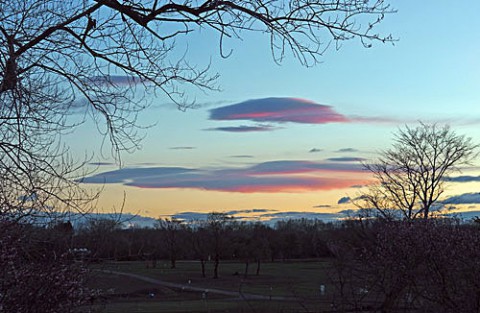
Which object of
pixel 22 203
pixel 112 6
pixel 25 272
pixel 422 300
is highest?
pixel 112 6

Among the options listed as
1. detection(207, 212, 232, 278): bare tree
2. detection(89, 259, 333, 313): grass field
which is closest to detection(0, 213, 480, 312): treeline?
detection(89, 259, 333, 313): grass field

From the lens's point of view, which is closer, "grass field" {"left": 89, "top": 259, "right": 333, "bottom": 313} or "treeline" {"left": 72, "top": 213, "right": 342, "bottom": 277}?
"grass field" {"left": 89, "top": 259, "right": 333, "bottom": 313}

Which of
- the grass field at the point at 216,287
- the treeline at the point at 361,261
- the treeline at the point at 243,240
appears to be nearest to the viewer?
the treeline at the point at 361,261

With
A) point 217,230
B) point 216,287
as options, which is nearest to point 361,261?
point 216,287

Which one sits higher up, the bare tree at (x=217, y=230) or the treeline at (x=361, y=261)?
the bare tree at (x=217, y=230)

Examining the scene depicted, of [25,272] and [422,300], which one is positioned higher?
[25,272]

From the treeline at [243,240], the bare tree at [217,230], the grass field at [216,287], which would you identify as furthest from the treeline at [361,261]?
the bare tree at [217,230]

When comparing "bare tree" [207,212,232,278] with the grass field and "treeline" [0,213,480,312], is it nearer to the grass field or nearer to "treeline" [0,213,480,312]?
the grass field

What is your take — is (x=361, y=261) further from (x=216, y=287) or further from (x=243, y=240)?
(x=243, y=240)

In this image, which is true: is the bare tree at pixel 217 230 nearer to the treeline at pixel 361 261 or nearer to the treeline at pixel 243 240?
the treeline at pixel 243 240

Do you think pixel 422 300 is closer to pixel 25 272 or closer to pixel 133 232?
pixel 133 232

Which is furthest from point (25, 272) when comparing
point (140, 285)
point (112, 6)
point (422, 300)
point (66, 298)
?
point (140, 285)

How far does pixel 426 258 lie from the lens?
9211 millimetres

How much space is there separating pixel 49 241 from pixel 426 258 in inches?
233
